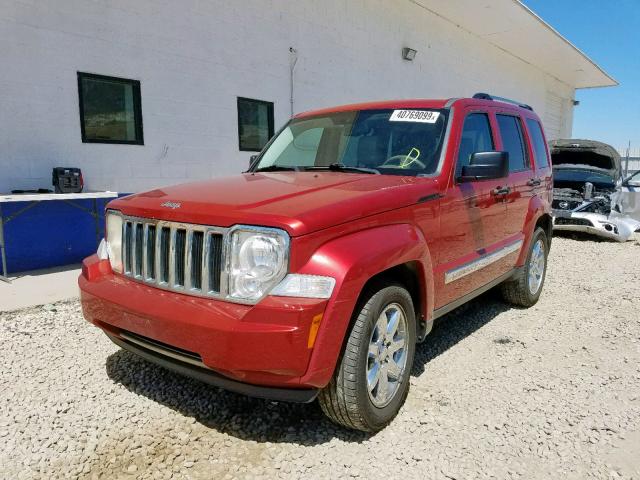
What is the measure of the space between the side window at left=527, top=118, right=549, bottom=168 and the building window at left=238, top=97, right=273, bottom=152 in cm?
528

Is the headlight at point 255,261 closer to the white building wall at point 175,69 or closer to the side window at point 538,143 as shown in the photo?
the side window at point 538,143

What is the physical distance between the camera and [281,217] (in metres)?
2.32

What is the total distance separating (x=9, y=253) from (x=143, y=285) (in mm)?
4498

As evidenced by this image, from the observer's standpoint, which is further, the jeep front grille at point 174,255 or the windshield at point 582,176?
the windshield at point 582,176

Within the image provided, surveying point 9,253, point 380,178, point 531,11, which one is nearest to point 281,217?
point 380,178

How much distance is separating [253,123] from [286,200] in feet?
23.0

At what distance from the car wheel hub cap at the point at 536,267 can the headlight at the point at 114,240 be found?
12.9ft

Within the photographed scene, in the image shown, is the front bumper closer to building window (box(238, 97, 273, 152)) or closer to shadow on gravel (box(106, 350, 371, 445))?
shadow on gravel (box(106, 350, 371, 445))

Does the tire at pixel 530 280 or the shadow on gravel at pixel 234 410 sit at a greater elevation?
the tire at pixel 530 280

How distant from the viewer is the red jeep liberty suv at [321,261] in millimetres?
2295

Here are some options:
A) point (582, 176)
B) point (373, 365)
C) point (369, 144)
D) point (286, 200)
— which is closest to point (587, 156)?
point (582, 176)

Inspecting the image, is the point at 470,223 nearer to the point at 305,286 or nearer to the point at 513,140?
the point at 513,140

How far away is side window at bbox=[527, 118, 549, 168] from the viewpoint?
16.6ft

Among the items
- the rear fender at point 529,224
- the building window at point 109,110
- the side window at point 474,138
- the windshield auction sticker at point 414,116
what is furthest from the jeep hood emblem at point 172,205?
the building window at point 109,110
